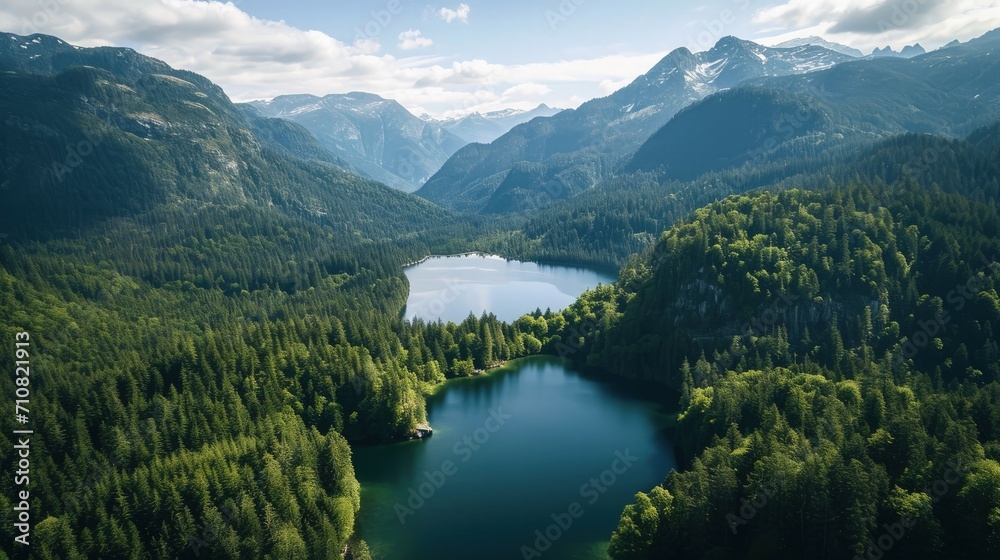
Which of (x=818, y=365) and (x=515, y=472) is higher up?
(x=818, y=365)

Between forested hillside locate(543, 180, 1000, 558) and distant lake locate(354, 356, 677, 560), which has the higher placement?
forested hillside locate(543, 180, 1000, 558)

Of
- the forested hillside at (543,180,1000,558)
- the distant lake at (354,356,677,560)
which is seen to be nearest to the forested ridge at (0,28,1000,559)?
the forested hillside at (543,180,1000,558)

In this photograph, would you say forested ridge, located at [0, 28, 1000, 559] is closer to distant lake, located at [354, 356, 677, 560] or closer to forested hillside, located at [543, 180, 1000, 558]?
forested hillside, located at [543, 180, 1000, 558]

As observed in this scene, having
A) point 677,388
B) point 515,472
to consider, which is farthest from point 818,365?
point 515,472

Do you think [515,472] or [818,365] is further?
[818,365]

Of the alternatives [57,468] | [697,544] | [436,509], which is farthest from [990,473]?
[57,468]

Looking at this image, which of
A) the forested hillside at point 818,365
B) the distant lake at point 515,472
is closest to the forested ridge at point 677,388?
the forested hillside at point 818,365

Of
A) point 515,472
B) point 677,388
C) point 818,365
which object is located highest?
point 818,365

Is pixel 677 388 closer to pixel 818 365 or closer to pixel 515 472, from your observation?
pixel 818 365

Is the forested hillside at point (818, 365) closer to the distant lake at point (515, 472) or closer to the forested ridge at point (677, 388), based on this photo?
the forested ridge at point (677, 388)
